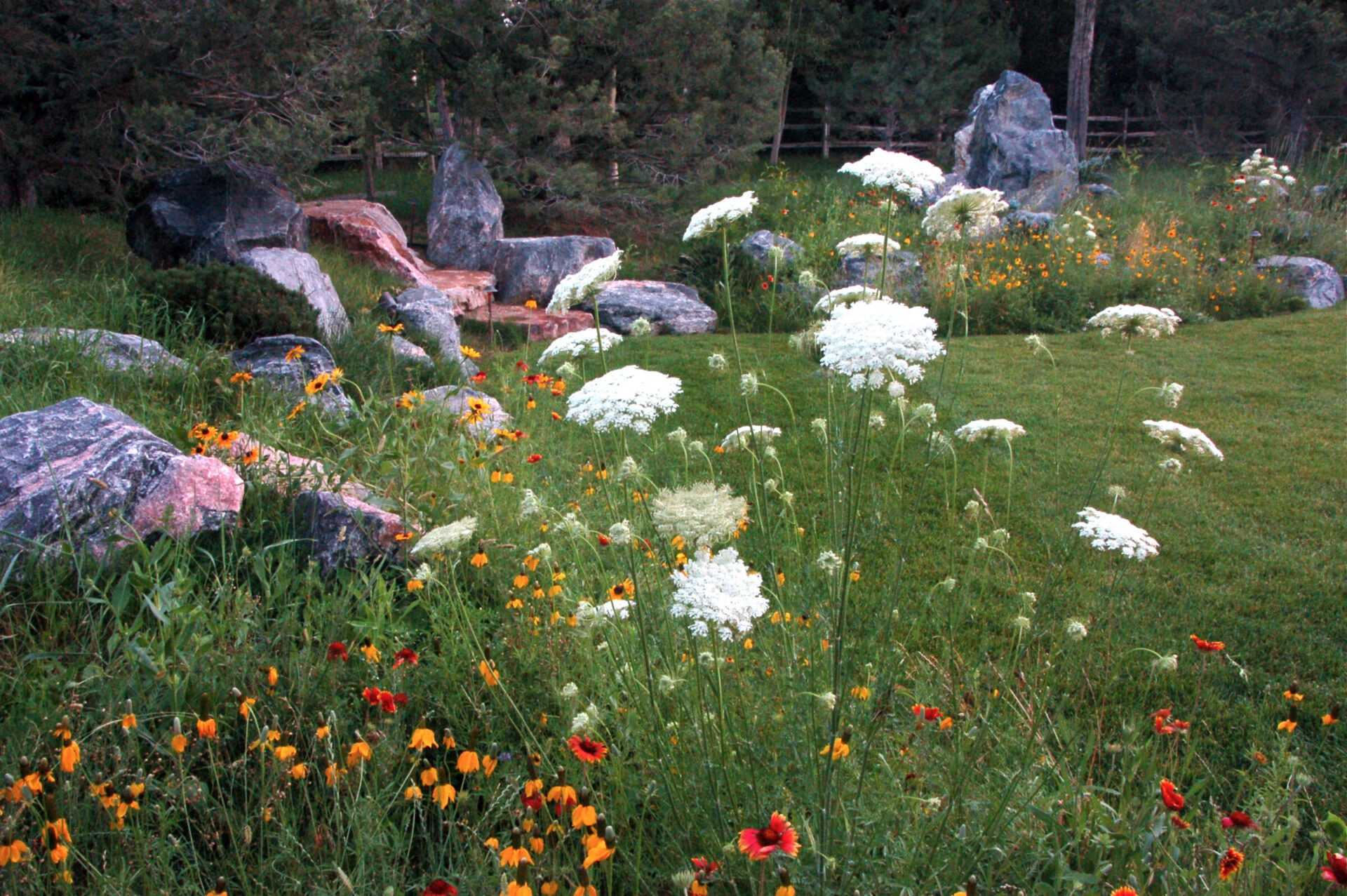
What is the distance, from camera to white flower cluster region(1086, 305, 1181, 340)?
2.45 meters

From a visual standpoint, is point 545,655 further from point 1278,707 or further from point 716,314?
point 716,314

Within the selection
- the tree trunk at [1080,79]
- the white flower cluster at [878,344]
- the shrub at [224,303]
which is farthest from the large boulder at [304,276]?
the tree trunk at [1080,79]

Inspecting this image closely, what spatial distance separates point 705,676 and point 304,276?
6.97 m

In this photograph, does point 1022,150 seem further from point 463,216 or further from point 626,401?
point 626,401

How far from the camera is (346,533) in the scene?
3428 millimetres

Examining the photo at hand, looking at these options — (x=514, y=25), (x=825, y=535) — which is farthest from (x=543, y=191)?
(x=825, y=535)

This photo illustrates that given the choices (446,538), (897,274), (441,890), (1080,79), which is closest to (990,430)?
(446,538)

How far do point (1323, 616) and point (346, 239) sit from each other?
9.88 m

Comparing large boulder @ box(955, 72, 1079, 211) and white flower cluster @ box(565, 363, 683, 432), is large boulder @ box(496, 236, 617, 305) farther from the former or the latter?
white flower cluster @ box(565, 363, 683, 432)

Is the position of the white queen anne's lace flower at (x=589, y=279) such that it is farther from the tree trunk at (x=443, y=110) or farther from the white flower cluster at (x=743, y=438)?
the tree trunk at (x=443, y=110)

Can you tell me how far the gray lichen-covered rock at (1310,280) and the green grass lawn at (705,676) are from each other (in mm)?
5557

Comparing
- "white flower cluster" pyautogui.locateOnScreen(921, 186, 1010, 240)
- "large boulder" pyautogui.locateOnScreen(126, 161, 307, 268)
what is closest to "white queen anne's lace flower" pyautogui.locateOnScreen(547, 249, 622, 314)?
"white flower cluster" pyautogui.locateOnScreen(921, 186, 1010, 240)

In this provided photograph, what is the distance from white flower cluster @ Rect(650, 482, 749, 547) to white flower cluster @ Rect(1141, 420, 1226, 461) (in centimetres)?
124

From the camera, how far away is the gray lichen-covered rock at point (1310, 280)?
9.80 metres
